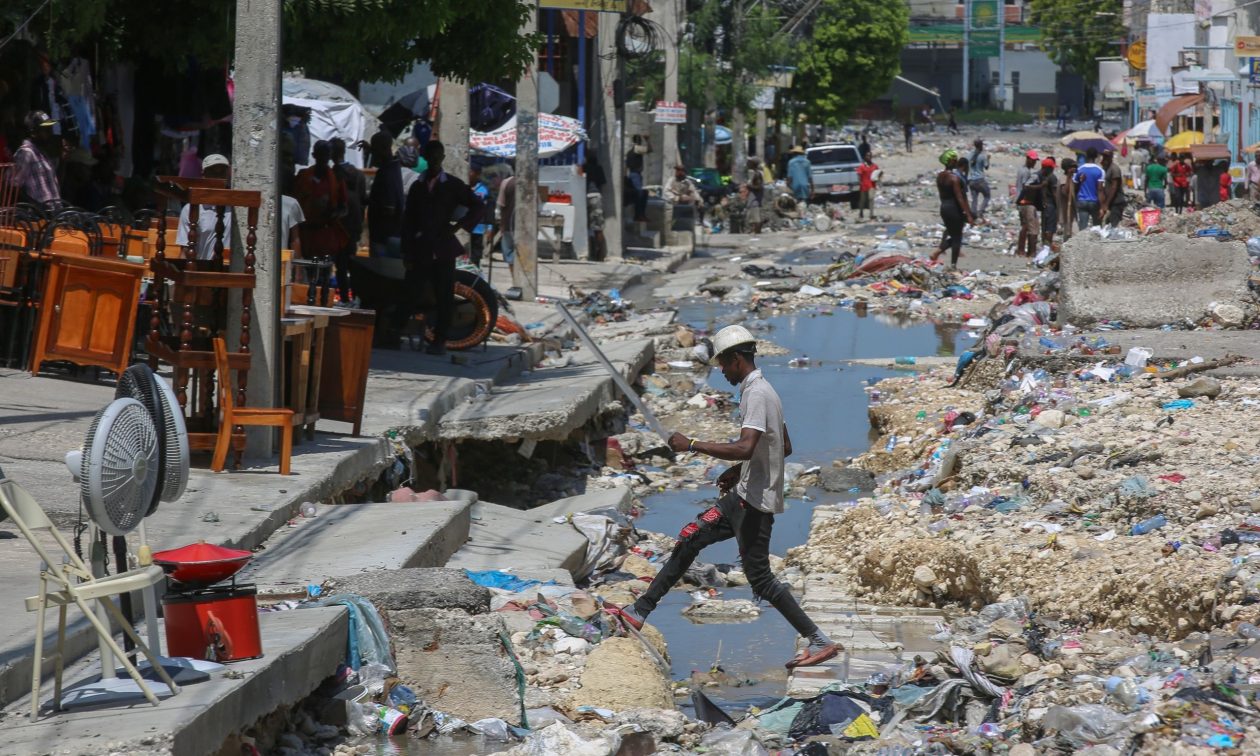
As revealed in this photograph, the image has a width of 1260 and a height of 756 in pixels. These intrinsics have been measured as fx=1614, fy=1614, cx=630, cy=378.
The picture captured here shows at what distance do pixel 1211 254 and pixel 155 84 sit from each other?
943cm

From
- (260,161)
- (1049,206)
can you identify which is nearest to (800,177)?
(1049,206)

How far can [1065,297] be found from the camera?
14.1 meters

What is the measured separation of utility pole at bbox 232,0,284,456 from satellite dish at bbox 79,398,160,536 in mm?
3570

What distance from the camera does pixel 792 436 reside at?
41.2ft

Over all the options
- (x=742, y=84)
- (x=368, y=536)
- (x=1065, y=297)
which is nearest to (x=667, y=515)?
(x=368, y=536)

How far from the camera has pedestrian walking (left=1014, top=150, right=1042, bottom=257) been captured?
23875 mm

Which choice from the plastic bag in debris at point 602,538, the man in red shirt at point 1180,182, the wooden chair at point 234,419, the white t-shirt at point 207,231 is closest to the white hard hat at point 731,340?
the plastic bag in debris at point 602,538

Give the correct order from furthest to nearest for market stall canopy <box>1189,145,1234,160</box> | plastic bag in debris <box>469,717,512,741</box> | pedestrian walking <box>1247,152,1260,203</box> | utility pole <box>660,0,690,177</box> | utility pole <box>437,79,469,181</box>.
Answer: market stall canopy <box>1189,145,1234,160</box>
utility pole <box>660,0,690,177</box>
pedestrian walking <box>1247,152,1260,203</box>
utility pole <box>437,79,469,181</box>
plastic bag in debris <box>469,717,512,741</box>

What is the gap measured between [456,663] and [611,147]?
20.6 m

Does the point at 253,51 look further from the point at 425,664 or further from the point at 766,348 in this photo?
the point at 766,348

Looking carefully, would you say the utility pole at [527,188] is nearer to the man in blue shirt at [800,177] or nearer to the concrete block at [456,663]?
the concrete block at [456,663]

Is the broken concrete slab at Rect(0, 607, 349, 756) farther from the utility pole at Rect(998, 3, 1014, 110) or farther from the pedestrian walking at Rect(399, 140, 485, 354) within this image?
the utility pole at Rect(998, 3, 1014, 110)

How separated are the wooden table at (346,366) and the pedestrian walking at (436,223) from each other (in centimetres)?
294

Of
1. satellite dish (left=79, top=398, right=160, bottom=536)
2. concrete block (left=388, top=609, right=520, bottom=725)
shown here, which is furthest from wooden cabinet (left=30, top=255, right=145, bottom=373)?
satellite dish (left=79, top=398, right=160, bottom=536)
